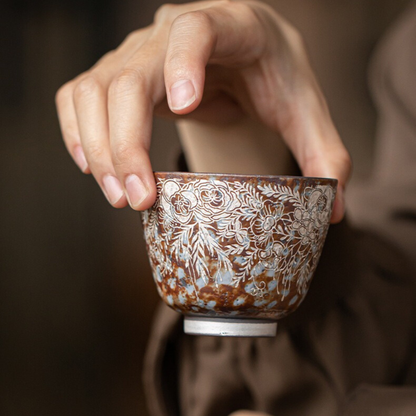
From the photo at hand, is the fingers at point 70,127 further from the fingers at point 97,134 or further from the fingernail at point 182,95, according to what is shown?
the fingernail at point 182,95

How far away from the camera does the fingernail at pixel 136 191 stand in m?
0.39

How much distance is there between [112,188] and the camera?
1.47 feet

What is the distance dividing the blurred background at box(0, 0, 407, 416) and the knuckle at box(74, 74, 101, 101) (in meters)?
0.90

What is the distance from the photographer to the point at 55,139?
149cm

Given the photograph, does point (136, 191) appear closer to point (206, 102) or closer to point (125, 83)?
point (125, 83)

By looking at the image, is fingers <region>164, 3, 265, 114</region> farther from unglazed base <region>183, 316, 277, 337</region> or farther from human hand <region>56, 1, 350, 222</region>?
unglazed base <region>183, 316, 277, 337</region>

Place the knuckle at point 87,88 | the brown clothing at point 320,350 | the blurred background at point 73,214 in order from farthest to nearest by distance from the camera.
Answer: the blurred background at point 73,214 < the brown clothing at point 320,350 < the knuckle at point 87,88

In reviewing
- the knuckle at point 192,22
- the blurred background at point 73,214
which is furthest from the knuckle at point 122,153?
the blurred background at point 73,214

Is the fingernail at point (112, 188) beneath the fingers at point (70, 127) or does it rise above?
beneath

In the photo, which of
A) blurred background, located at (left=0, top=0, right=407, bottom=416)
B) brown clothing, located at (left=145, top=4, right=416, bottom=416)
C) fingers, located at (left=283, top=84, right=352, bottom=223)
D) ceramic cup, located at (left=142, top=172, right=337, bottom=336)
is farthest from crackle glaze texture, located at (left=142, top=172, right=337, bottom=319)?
blurred background, located at (left=0, top=0, right=407, bottom=416)

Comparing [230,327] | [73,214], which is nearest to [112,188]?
[230,327]

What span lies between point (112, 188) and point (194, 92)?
0.11m

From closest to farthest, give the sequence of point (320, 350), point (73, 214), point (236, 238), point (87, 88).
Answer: point (236, 238), point (87, 88), point (320, 350), point (73, 214)

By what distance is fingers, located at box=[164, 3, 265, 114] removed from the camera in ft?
1.34
